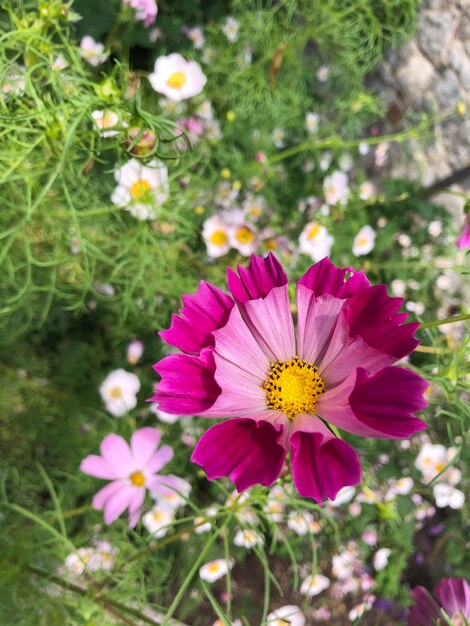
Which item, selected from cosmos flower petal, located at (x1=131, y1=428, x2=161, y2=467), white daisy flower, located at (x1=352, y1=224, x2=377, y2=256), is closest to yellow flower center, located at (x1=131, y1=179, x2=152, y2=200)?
cosmos flower petal, located at (x1=131, y1=428, x2=161, y2=467)

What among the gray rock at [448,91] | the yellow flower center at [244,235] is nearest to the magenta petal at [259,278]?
the yellow flower center at [244,235]

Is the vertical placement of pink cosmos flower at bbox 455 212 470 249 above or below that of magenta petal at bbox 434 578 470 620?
above

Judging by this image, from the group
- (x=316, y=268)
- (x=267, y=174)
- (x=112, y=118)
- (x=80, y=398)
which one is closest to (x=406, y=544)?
(x=80, y=398)

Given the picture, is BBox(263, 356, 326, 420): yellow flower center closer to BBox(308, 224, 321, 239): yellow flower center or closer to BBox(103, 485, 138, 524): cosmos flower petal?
BBox(103, 485, 138, 524): cosmos flower petal

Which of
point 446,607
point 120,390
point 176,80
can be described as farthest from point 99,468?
point 176,80

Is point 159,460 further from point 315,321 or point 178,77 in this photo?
point 178,77

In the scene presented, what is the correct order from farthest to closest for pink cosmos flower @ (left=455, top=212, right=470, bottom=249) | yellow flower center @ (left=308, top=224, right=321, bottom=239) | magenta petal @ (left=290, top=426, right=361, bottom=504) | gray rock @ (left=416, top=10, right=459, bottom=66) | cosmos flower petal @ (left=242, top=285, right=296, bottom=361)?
1. gray rock @ (left=416, top=10, right=459, bottom=66)
2. yellow flower center @ (left=308, top=224, right=321, bottom=239)
3. pink cosmos flower @ (left=455, top=212, right=470, bottom=249)
4. cosmos flower petal @ (left=242, top=285, right=296, bottom=361)
5. magenta petal @ (left=290, top=426, right=361, bottom=504)
